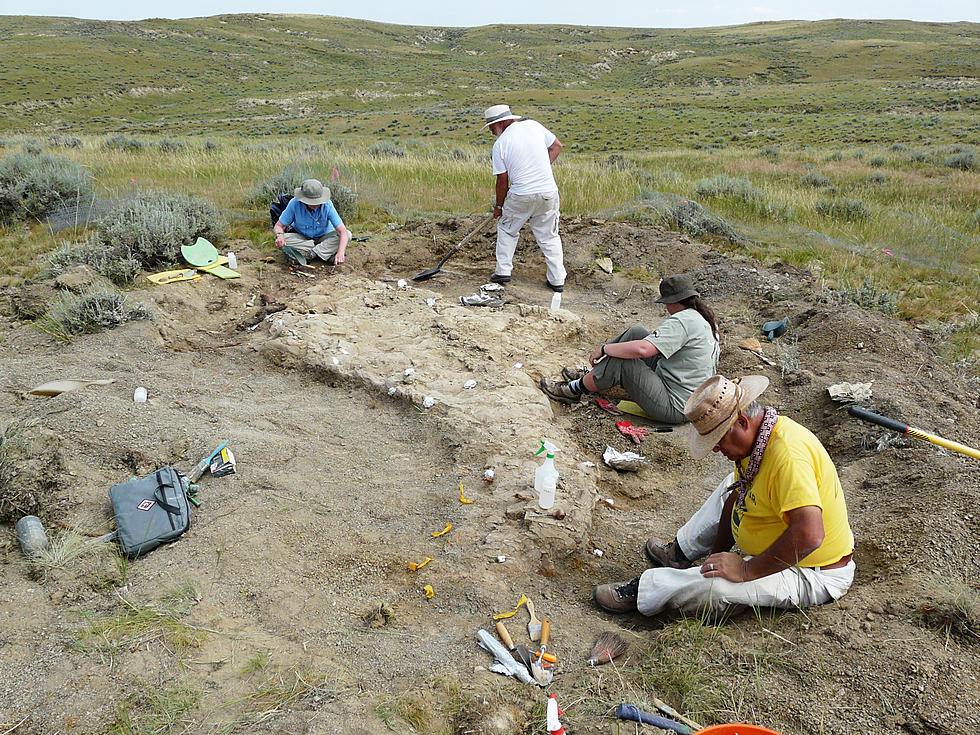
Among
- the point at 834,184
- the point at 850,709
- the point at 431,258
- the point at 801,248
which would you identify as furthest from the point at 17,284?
the point at 834,184

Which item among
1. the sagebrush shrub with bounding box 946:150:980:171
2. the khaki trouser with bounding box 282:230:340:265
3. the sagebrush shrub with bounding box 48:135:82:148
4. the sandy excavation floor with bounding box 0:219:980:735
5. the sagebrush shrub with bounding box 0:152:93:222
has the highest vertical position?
the sagebrush shrub with bounding box 48:135:82:148

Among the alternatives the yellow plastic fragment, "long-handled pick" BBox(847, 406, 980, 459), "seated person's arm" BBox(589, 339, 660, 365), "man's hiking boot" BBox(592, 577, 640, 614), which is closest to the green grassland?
"long-handled pick" BBox(847, 406, 980, 459)

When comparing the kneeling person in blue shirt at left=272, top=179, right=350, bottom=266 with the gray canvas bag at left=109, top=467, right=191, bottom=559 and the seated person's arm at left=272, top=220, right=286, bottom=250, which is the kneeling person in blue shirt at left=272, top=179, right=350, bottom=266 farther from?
the gray canvas bag at left=109, top=467, right=191, bottom=559

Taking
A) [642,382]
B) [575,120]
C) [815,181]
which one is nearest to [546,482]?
[642,382]

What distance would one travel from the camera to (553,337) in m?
6.15

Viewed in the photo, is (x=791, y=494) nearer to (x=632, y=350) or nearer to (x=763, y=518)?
(x=763, y=518)

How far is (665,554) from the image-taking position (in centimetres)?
347

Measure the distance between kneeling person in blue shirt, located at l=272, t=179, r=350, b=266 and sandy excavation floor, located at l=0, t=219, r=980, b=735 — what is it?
38.1 inches

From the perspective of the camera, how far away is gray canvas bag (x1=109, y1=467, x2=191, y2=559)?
132 inches

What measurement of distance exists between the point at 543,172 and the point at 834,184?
8705mm

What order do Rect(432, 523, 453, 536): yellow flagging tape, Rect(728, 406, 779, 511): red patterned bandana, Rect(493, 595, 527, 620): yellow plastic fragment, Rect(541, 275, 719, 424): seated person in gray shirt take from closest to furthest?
Rect(728, 406, 779, 511): red patterned bandana → Rect(493, 595, 527, 620): yellow plastic fragment → Rect(432, 523, 453, 536): yellow flagging tape → Rect(541, 275, 719, 424): seated person in gray shirt

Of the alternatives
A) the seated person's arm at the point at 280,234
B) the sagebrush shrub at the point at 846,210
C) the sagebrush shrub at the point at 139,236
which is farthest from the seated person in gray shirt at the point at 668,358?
the sagebrush shrub at the point at 846,210

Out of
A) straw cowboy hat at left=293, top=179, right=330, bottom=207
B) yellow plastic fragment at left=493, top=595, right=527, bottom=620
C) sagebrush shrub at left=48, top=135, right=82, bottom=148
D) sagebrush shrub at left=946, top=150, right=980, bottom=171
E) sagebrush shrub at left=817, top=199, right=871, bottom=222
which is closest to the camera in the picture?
yellow plastic fragment at left=493, top=595, right=527, bottom=620

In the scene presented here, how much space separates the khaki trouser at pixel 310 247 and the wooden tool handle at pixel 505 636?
5.77 metres
